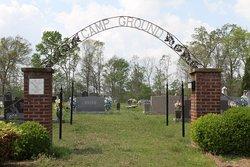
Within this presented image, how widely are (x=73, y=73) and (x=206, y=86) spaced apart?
57.9 m

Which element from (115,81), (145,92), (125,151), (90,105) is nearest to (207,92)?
(125,151)

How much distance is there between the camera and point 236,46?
230ft

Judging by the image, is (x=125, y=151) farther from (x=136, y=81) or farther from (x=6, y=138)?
(x=136, y=81)

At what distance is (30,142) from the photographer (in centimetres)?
1131

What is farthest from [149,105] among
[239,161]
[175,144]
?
[239,161]

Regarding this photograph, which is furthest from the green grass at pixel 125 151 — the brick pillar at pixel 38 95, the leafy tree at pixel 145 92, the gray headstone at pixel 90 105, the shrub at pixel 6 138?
the leafy tree at pixel 145 92

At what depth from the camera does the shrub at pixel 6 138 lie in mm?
9899

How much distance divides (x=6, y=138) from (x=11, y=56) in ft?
187

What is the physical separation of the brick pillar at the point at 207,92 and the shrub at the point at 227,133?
146cm

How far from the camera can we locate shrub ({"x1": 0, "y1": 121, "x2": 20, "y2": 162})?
990 cm

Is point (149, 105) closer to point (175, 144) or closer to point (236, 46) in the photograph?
point (175, 144)

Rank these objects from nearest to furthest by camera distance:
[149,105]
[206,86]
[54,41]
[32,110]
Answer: [32,110], [206,86], [149,105], [54,41]

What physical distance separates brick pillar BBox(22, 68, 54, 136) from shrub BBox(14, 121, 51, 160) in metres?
1.49

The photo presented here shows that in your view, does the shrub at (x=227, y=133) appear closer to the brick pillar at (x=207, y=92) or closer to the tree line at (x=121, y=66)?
the brick pillar at (x=207, y=92)
